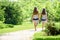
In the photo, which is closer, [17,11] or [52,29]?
[52,29]

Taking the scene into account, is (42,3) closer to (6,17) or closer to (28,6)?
(28,6)

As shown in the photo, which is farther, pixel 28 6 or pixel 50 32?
pixel 28 6

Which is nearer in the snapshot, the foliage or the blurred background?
the foliage

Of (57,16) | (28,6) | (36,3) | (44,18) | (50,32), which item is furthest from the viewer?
(28,6)

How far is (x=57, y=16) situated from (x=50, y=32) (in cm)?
1017

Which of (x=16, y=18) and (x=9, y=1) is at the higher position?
(x=9, y=1)

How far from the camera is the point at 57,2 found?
2362cm

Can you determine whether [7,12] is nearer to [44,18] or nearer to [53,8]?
[53,8]

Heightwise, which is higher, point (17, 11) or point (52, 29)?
point (17, 11)

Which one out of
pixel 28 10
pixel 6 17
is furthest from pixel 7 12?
pixel 28 10

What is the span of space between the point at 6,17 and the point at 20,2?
2705 millimetres

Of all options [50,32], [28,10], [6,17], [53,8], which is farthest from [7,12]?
[50,32]

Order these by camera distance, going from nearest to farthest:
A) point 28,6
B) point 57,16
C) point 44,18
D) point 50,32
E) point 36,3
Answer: point 50,32, point 44,18, point 57,16, point 36,3, point 28,6

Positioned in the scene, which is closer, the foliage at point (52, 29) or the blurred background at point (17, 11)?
the foliage at point (52, 29)
